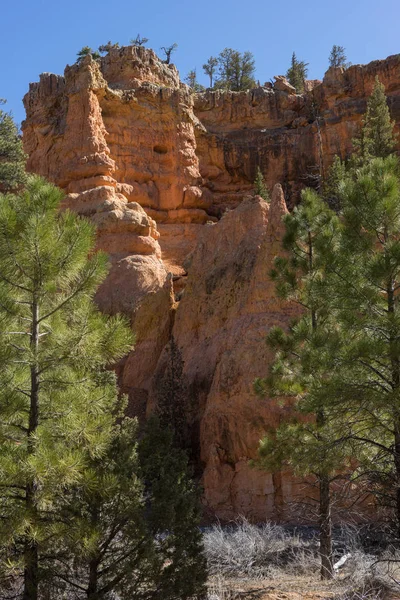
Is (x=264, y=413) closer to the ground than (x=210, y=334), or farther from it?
closer to the ground

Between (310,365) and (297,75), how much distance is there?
1674 inches

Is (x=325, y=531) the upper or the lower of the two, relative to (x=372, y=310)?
lower

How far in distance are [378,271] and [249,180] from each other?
106 feet

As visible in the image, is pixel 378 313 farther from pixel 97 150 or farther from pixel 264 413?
pixel 97 150

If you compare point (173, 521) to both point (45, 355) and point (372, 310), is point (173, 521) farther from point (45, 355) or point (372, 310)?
point (372, 310)

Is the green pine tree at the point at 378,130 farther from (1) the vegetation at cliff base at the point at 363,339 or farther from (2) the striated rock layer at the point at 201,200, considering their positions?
(1) the vegetation at cliff base at the point at 363,339

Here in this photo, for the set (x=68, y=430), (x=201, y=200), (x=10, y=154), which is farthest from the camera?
(x=201, y=200)

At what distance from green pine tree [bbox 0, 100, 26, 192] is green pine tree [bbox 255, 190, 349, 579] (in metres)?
11.3

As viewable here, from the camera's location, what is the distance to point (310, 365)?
9.84 meters

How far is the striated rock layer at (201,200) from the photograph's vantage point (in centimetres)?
1673

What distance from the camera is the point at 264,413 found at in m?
15.8

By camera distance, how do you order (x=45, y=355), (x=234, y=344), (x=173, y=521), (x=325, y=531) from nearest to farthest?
(x=45, y=355)
(x=173, y=521)
(x=325, y=531)
(x=234, y=344)

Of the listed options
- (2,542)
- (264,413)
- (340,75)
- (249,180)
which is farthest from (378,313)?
(340,75)

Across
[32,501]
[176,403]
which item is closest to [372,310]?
[32,501]
